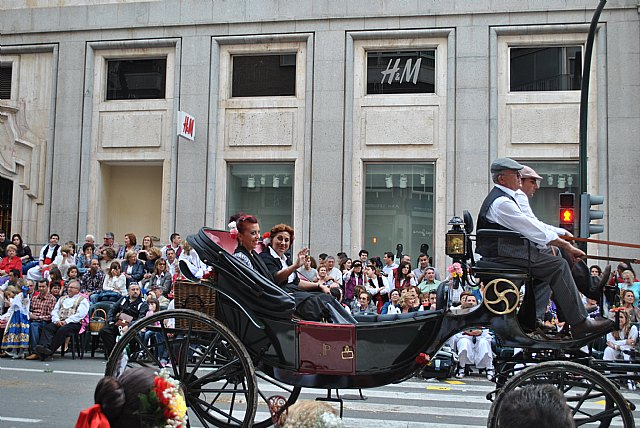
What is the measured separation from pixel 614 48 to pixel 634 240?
16.3ft

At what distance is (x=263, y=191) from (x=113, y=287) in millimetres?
6321

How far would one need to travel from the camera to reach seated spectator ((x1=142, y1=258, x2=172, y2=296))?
49.1ft

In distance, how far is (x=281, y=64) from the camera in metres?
20.2

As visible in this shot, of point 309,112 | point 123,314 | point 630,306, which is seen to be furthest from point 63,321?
point 630,306

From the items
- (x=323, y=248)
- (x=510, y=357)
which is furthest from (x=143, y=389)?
(x=323, y=248)

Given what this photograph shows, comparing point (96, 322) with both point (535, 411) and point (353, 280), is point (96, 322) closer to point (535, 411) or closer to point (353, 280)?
point (353, 280)

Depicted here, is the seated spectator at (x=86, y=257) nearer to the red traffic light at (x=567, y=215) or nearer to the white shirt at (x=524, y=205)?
the red traffic light at (x=567, y=215)

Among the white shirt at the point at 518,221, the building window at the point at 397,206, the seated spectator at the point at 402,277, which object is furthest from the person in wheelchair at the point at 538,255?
the building window at the point at 397,206

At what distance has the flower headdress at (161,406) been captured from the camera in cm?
281

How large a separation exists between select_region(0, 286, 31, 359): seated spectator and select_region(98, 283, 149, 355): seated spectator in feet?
4.57

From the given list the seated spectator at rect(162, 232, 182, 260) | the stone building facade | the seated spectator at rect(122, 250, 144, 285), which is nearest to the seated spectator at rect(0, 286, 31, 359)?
the seated spectator at rect(122, 250, 144, 285)

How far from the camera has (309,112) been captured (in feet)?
64.4

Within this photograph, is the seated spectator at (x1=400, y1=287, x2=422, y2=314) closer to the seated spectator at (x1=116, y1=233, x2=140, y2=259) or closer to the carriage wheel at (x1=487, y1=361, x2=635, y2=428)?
the carriage wheel at (x1=487, y1=361, x2=635, y2=428)

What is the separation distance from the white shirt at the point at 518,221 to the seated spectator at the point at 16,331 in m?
10.5
